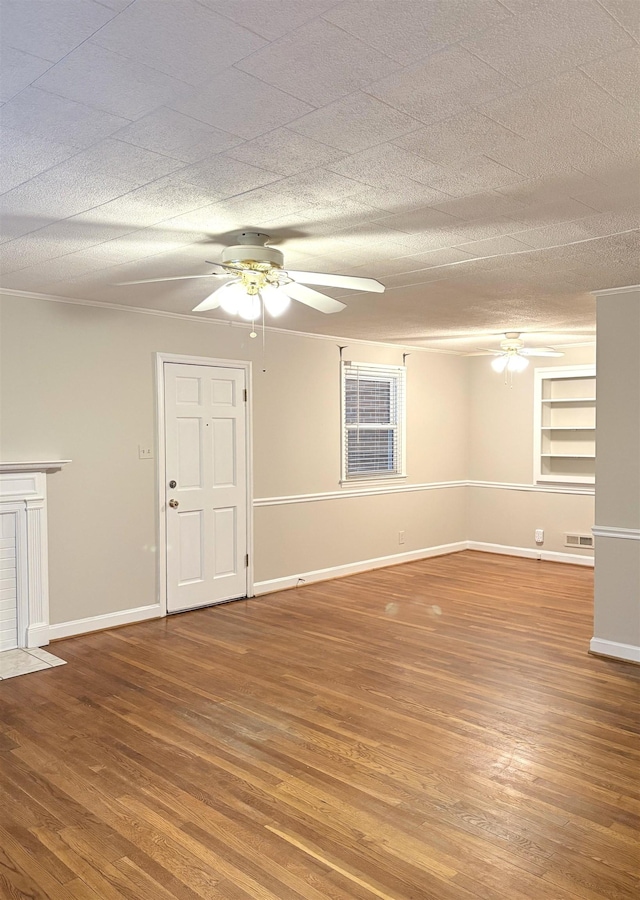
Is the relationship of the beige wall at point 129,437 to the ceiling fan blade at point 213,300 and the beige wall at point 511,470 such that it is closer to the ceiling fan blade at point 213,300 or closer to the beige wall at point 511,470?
the beige wall at point 511,470

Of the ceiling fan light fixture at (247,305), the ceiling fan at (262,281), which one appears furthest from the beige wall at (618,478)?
the ceiling fan light fixture at (247,305)

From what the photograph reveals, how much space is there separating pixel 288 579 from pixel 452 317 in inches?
108

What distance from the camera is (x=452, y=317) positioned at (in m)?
5.55

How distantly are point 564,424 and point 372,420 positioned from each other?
2208 millimetres

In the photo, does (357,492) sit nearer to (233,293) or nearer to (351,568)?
(351,568)

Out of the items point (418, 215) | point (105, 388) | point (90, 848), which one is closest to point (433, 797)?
point (90, 848)

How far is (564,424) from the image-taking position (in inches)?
305

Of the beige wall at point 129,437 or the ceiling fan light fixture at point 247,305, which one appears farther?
the beige wall at point 129,437

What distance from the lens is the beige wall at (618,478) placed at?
4363 millimetres

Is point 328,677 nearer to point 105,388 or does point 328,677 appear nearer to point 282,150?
point 105,388

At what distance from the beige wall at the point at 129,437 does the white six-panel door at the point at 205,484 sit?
16 cm

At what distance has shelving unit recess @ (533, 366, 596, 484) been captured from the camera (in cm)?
748

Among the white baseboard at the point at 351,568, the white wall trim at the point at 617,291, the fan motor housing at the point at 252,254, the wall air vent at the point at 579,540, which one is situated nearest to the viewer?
the fan motor housing at the point at 252,254

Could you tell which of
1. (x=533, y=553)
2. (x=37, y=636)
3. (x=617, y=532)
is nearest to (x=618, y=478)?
(x=617, y=532)
